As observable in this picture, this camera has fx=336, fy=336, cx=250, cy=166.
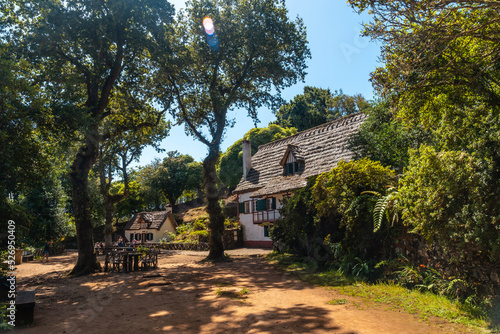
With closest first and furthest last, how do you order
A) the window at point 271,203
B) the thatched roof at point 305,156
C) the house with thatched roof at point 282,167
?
the thatched roof at point 305,156, the house with thatched roof at point 282,167, the window at point 271,203

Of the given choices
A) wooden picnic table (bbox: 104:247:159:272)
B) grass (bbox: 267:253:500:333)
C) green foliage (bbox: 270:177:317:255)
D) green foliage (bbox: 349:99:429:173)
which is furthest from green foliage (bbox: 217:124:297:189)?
grass (bbox: 267:253:500:333)

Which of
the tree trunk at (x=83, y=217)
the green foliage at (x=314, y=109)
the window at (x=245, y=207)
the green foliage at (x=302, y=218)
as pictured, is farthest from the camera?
the green foliage at (x=314, y=109)

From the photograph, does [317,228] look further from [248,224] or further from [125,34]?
[248,224]

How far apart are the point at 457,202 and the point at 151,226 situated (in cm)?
4169

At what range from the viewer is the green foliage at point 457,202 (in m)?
6.45

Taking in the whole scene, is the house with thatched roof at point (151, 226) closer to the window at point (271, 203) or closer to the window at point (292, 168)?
the window at point (271, 203)

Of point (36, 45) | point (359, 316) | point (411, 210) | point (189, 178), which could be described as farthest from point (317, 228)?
point (189, 178)

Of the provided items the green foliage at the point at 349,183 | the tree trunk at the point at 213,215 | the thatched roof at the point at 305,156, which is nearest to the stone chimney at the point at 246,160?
the thatched roof at the point at 305,156

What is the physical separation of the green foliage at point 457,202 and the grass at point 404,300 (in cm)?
118

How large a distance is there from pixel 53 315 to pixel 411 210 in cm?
923

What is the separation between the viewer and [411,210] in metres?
8.30

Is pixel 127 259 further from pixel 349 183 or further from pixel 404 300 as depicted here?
pixel 404 300

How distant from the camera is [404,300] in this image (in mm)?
7965

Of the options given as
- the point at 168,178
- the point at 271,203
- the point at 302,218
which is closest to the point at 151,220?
the point at 168,178
